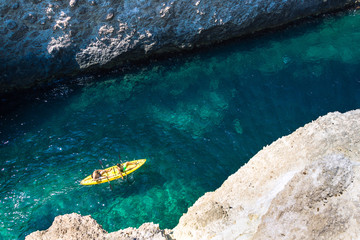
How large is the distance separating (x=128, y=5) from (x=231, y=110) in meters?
8.82

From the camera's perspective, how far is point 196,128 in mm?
16156

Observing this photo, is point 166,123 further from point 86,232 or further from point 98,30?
point 86,232

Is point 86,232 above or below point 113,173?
above

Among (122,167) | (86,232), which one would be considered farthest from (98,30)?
(86,232)

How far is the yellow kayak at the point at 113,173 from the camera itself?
549 inches

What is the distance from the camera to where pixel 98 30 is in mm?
19500

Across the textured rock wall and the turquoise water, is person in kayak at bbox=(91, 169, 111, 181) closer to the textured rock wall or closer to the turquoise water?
the turquoise water

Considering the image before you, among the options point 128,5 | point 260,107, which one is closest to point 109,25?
point 128,5

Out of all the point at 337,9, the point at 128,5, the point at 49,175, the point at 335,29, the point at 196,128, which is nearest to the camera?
the point at 49,175

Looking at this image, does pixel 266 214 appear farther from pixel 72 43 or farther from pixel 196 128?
pixel 72 43

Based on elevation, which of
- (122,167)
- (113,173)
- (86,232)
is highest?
(86,232)

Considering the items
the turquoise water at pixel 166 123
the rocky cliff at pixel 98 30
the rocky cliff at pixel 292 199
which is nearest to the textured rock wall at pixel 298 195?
the rocky cliff at pixel 292 199

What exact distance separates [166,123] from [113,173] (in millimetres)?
4010

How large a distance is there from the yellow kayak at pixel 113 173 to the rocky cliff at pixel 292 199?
5054mm
